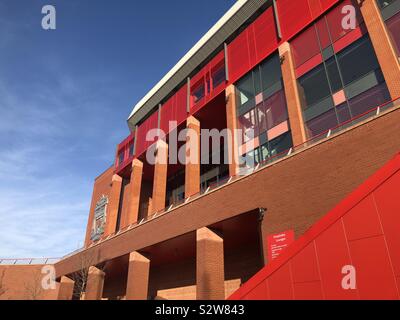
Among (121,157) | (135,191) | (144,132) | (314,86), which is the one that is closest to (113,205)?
(135,191)

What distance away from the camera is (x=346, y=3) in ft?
61.2

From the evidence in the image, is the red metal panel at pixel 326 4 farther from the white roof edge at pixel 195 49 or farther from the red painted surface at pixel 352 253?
the red painted surface at pixel 352 253

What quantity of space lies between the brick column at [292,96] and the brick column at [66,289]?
30976 millimetres

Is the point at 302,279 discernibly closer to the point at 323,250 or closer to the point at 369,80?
the point at 323,250

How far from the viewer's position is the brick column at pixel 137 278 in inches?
896

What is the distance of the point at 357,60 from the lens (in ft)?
57.8

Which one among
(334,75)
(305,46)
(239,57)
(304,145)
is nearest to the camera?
(304,145)

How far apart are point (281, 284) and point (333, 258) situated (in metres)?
1.76

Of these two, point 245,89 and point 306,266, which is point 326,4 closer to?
point 245,89

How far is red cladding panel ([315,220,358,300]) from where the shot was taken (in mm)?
7627

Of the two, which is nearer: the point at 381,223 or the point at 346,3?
the point at 381,223
